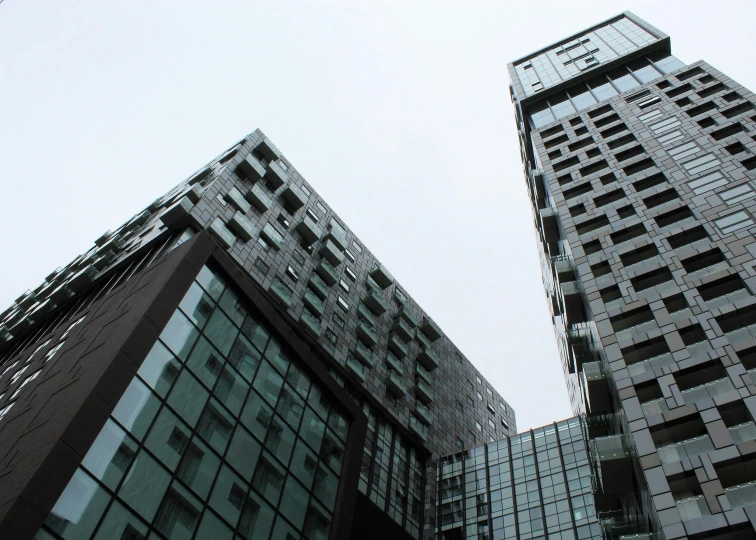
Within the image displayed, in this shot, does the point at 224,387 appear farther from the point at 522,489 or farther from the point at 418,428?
the point at 522,489

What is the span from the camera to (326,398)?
115 feet

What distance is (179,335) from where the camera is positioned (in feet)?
93.3

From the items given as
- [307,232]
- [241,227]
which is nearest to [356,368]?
[307,232]

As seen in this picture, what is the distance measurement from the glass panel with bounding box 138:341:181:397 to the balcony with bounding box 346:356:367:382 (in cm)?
2422

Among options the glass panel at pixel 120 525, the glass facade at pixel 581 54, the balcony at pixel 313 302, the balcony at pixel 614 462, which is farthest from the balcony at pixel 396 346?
the glass panel at pixel 120 525

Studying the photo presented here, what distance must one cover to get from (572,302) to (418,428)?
18.1 metres

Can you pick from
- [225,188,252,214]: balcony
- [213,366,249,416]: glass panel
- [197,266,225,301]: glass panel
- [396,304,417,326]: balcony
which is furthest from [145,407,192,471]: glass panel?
[396,304,417,326]: balcony

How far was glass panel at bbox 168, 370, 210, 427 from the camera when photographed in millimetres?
26094

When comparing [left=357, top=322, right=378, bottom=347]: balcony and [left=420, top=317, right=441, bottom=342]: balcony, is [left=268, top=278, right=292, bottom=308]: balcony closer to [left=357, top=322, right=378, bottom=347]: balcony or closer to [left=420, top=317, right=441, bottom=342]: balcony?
[left=357, top=322, right=378, bottom=347]: balcony

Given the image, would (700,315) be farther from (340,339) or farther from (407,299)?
(407,299)

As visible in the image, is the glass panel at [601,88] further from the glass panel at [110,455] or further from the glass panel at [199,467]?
the glass panel at [110,455]

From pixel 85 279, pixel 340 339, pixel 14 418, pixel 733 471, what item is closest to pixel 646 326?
pixel 733 471

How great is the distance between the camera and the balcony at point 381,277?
6175cm

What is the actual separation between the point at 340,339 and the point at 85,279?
61.8 feet
